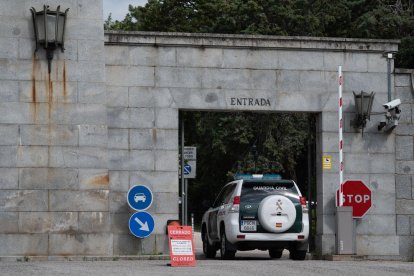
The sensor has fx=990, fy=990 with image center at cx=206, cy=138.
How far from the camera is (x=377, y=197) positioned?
22.5m

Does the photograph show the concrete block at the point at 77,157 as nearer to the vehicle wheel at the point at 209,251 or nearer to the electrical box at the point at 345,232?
the vehicle wheel at the point at 209,251

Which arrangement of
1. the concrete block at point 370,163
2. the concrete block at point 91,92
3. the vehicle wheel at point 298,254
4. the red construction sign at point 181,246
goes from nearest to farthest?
1. the red construction sign at point 181,246
2. the concrete block at point 91,92
3. the vehicle wheel at point 298,254
4. the concrete block at point 370,163

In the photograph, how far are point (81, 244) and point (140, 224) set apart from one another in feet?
4.51

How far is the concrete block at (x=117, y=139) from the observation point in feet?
70.5

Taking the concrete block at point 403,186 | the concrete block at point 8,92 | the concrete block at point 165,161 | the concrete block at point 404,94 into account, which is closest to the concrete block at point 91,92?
the concrete block at point 8,92

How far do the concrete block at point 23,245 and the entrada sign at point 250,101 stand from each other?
5173mm

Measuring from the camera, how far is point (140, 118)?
853 inches

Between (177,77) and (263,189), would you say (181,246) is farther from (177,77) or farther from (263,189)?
(177,77)

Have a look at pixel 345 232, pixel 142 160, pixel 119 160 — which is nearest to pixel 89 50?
pixel 119 160

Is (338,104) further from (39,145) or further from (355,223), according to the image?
(39,145)

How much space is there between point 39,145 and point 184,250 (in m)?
4.35

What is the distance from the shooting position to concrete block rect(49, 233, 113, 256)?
66.7ft

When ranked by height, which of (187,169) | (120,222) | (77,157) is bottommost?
(120,222)

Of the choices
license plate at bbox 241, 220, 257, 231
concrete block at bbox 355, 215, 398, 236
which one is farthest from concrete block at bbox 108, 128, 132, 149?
concrete block at bbox 355, 215, 398, 236
